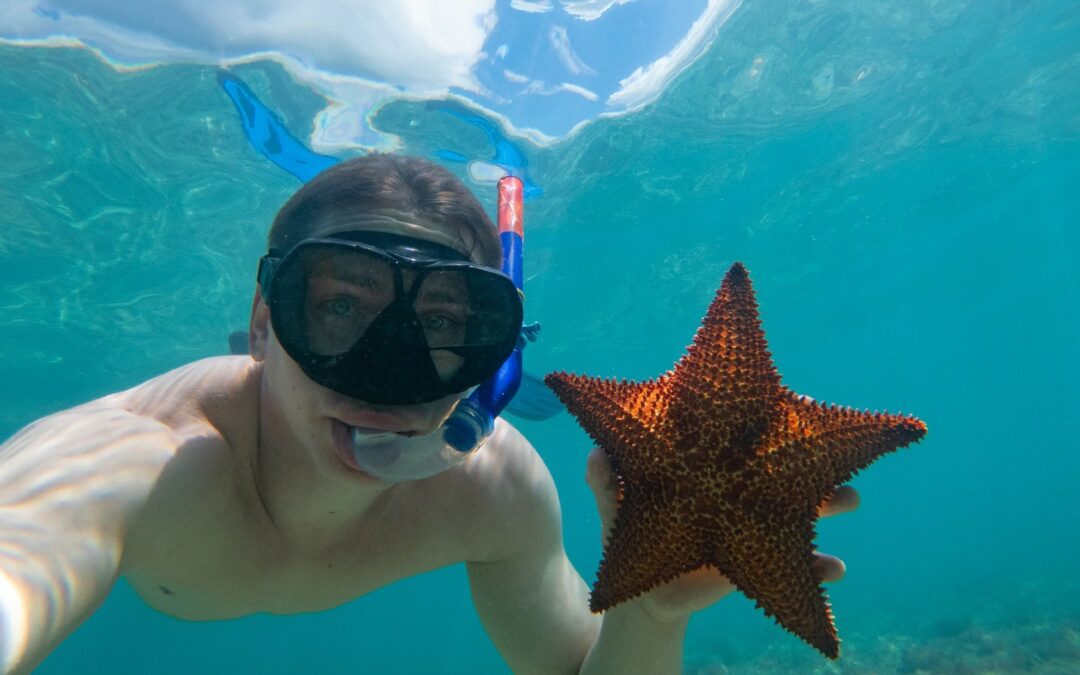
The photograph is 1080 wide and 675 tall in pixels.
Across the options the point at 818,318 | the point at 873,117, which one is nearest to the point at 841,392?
the point at 818,318

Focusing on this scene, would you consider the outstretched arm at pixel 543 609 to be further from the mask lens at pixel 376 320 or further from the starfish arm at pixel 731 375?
the starfish arm at pixel 731 375

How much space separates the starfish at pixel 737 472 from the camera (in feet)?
7.13

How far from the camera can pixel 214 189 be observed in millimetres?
14516

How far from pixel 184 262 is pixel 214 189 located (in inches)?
160

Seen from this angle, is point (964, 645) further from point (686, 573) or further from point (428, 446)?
point (428, 446)

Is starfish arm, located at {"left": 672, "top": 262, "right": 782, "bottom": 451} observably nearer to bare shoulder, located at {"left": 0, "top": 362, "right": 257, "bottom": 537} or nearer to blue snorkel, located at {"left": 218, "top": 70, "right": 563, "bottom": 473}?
blue snorkel, located at {"left": 218, "top": 70, "right": 563, "bottom": 473}

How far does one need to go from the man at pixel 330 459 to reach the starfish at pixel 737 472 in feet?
0.78

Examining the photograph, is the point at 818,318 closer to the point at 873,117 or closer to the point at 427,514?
the point at 873,117

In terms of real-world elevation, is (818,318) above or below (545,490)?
above

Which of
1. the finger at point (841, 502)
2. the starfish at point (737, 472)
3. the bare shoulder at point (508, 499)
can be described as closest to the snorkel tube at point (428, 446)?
the bare shoulder at point (508, 499)

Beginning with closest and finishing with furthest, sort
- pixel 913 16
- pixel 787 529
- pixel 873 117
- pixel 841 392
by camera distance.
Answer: pixel 787 529 < pixel 913 16 < pixel 873 117 < pixel 841 392

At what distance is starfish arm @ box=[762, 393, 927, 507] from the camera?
2.22m

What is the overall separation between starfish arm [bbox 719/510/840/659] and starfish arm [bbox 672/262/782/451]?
300mm

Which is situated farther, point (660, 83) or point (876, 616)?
point (876, 616)
